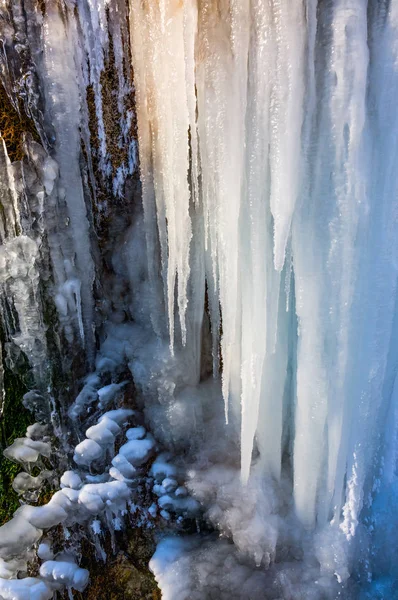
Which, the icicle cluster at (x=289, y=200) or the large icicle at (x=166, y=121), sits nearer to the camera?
the icicle cluster at (x=289, y=200)

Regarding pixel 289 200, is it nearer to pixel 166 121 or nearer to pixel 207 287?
pixel 166 121

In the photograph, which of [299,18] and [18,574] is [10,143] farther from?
[18,574]

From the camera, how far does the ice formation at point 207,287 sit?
207 centimetres

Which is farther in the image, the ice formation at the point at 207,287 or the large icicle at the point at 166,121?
the large icicle at the point at 166,121

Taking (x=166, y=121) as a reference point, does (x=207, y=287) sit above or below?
below

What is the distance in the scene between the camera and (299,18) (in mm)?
1895

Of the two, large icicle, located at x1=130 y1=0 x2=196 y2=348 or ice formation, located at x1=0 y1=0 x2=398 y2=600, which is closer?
ice formation, located at x1=0 y1=0 x2=398 y2=600

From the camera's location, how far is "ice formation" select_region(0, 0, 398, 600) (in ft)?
6.79

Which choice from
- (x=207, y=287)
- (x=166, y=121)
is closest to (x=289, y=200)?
(x=166, y=121)

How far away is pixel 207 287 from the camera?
9.93 ft

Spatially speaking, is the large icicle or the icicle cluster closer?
the icicle cluster

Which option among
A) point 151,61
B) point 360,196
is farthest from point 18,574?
point 151,61

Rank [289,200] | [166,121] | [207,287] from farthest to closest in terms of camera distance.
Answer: [207,287], [166,121], [289,200]

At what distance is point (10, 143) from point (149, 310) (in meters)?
1.33
